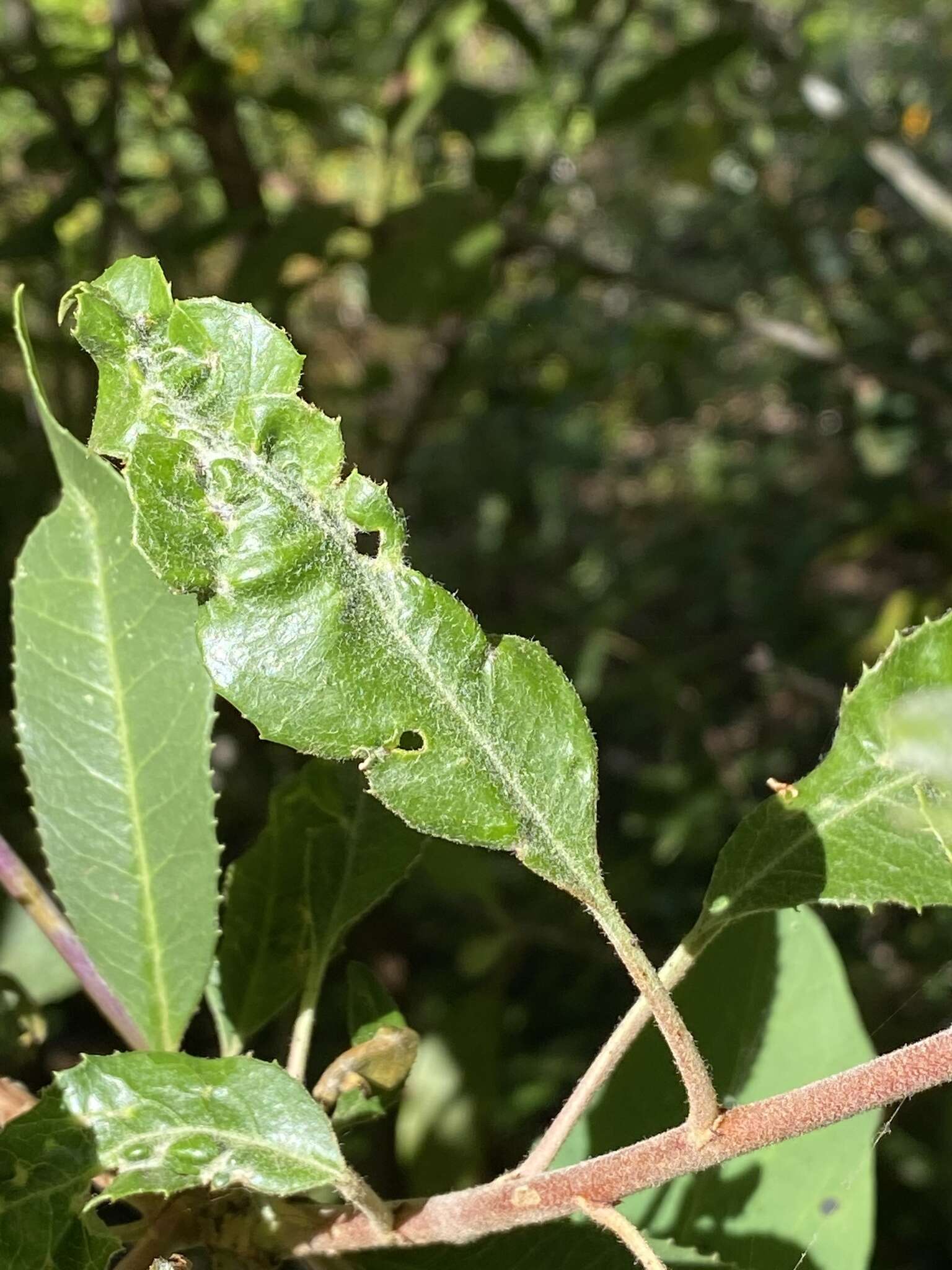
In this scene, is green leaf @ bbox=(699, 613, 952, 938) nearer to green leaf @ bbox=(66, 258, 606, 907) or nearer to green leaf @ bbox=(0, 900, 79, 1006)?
green leaf @ bbox=(66, 258, 606, 907)

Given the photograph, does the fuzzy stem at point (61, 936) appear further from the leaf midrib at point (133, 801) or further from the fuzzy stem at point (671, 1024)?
the fuzzy stem at point (671, 1024)

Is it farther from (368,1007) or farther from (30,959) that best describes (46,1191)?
(30,959)

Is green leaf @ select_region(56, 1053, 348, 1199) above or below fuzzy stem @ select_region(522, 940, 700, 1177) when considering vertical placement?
above

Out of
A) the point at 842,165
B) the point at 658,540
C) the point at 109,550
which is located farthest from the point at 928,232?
the point at 109,550

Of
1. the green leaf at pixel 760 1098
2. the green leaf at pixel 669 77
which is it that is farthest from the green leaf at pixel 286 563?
the green leaf at pixel 669 77

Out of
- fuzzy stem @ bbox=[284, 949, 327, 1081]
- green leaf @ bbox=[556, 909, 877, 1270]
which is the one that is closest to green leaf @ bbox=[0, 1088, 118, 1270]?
Result: fuzzy stem @ bbox=[284, 949, 327, 1081]

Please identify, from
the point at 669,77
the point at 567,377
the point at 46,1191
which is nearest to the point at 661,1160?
the point at 46,1191
